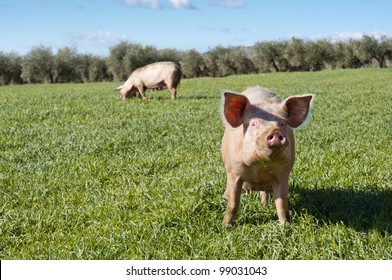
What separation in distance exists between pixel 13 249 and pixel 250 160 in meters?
2.47

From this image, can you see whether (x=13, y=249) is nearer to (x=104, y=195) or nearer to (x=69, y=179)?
(x=104, y=195)

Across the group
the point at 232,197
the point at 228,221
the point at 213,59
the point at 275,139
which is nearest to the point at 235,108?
the point at 275,139

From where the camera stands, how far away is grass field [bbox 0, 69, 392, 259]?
15.0ft

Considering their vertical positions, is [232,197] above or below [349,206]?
above

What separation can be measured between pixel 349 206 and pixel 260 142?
1.83 m

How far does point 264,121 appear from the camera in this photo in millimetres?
4320

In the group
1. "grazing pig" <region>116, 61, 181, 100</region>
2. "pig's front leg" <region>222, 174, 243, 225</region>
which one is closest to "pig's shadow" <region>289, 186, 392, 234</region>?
"pig's front leg" <region>222, 174, 243, 225</region>

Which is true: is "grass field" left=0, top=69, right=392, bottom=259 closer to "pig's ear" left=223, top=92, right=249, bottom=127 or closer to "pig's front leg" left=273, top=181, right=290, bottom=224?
"pig's front leg" left=273, top=181, right=290, bottom=224

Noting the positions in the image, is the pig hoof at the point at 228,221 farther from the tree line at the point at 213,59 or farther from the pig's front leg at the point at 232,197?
the tree line at the point at 213,59

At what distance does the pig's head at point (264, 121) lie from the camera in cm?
406

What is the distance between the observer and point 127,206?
5.76 m

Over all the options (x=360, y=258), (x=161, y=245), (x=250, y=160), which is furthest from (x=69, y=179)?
(x=360, y=258)

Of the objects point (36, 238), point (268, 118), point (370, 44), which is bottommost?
point (36, 238)

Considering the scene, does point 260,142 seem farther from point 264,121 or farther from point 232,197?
point 232,197
